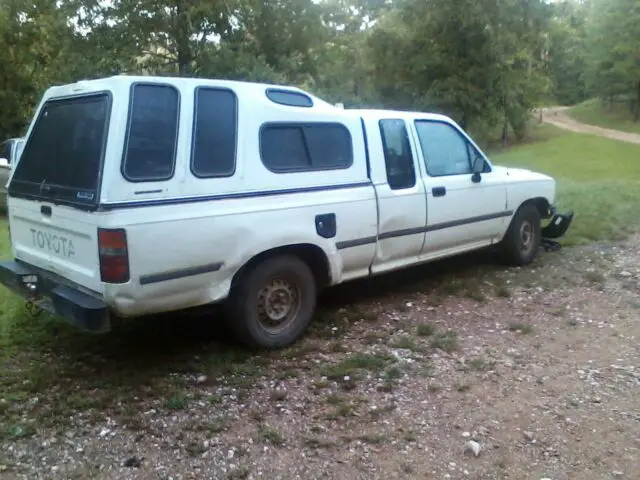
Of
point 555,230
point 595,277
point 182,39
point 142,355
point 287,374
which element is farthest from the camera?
point 182,39

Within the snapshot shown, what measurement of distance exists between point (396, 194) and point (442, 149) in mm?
950

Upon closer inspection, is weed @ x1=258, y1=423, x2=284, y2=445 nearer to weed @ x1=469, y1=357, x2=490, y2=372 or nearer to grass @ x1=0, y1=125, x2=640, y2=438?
grass @ x1=0, y1=125, x2=640, y2=438

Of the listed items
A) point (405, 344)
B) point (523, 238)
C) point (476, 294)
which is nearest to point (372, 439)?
point (405, 344)

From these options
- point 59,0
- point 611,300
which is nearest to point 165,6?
point 59,0

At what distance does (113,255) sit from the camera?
3.75 metres

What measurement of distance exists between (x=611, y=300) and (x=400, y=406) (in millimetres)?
3037

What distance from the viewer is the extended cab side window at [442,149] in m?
5.87

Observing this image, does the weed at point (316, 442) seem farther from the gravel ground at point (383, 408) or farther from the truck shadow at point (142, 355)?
the truck shadow at point (142, 355)

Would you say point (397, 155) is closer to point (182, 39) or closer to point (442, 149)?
point (442, 149)

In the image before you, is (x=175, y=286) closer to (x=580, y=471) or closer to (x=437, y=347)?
(x=437, y=347)

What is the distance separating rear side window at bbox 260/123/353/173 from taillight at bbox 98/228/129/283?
1.25m

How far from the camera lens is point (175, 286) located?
4.04 meters

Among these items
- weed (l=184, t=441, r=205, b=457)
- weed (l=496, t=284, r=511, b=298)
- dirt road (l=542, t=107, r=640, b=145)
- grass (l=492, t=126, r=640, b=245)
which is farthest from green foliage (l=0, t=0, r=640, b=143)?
weed (l=184, t=441, r=205, b=457)

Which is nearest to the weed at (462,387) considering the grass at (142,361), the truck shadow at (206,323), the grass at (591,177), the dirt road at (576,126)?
the grass at (142,361)
